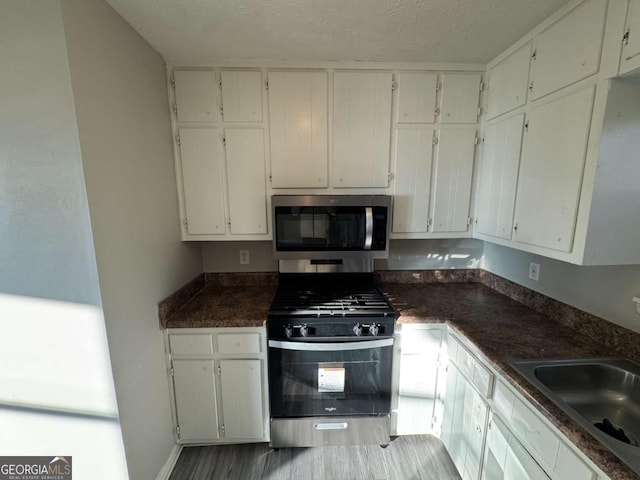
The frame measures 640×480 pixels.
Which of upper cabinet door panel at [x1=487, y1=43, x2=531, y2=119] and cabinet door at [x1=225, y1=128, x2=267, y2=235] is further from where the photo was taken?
cabinet door at [x1=225, y1=128, x2=267, y2=235]

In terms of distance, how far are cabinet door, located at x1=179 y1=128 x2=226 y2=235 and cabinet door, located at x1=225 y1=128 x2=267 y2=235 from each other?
8cm

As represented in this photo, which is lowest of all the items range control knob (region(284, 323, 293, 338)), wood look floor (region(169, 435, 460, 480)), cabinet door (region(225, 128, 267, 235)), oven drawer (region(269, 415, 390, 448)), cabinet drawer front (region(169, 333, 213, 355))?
wood look floor (region(169, 435, 460, 480))

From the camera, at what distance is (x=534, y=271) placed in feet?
5.74

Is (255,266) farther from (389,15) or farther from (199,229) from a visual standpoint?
(389,15)

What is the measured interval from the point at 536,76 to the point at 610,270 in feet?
3.64

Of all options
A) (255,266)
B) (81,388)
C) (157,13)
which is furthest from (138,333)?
(157,13)

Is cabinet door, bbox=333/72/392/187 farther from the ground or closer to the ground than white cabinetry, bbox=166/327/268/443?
farther from the ground

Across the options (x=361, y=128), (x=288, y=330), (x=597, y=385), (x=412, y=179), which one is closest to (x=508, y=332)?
(x=597, y=385)

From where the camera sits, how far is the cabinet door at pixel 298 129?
1723mm

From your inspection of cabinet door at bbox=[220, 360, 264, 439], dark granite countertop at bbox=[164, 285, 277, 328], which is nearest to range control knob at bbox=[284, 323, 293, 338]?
dark granite countertop at bbox=[164, 285, 277, 328]

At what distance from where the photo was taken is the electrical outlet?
5.64ft

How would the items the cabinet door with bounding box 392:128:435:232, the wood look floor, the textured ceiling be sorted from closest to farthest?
the textured ceiling, the wood look floor, the cabinet door with bounding box 392:128:435:232

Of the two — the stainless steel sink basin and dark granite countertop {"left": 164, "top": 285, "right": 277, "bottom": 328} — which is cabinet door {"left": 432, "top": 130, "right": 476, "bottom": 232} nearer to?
the stainless steel sink basin

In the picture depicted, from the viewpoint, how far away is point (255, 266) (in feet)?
7.19
